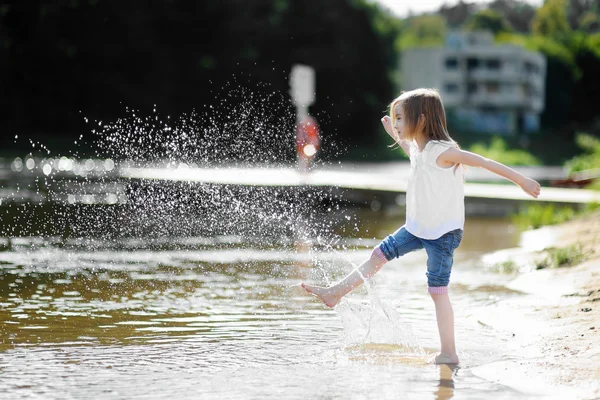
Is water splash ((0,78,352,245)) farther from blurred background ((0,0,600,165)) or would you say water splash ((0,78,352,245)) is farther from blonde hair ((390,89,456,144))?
blurred background ((0,0,600,165))

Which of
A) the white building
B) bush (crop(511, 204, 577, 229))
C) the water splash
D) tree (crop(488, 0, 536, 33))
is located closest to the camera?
the water splash

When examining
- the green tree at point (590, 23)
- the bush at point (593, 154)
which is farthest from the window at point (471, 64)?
the bush at point (593, 154)

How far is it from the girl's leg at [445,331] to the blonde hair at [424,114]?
95cm

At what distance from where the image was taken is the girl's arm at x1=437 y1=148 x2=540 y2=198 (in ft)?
18.0

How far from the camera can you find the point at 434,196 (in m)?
5.81

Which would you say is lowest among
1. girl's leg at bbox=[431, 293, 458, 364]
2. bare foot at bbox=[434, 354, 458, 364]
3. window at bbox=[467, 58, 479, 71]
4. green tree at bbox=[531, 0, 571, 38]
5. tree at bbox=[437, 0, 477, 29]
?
bare foot at bbox=[434, 354, 458, 364]

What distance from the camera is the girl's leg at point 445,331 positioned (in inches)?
229

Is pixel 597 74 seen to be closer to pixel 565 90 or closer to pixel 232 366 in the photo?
pixel 565 90

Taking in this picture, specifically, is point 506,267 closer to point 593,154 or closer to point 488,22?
point 593,154

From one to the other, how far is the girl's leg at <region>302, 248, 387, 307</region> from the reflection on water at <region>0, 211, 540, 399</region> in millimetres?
318

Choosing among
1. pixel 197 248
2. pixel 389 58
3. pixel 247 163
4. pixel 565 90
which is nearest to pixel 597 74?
pixel 565 90

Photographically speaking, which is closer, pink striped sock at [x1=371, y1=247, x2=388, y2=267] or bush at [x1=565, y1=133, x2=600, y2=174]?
pink striped sock at [x1=371, y1=247, x2=388, y2=267]

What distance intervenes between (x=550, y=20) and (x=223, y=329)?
14789 cm

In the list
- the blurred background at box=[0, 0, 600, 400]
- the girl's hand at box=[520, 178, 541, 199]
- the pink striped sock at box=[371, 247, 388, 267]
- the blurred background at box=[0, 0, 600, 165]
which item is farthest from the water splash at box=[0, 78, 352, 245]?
the blurred background at box=[0, 0, 600, 165]
